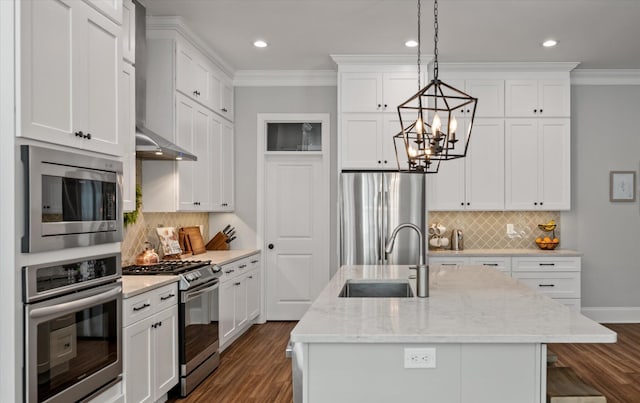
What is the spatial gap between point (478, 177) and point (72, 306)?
4484 millimetres

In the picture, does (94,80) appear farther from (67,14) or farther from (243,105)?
(243,105)

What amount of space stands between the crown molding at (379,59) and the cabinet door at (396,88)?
0.43ft

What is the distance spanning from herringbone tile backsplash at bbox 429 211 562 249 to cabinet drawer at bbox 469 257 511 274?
56cm

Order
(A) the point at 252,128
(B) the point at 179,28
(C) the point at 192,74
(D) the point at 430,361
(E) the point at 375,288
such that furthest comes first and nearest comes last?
(A) the point at 252,128 < (C) the point at 192,74 < (B) the point at 179,28 < (E) the point at 375,288 < (D) the point at 430,361

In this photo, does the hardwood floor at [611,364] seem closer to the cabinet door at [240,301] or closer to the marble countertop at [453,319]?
the marble countertop at [453,319]

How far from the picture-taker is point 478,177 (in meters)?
5.71

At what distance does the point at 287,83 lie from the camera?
6.08 metres

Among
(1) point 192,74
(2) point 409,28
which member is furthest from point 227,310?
(2) point 409,28

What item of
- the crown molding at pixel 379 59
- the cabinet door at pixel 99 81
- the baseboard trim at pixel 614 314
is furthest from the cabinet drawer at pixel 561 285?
the cabinet door at pixel 99 81

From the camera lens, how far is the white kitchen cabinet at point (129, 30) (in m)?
3.56

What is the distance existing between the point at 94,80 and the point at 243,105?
11.9ft

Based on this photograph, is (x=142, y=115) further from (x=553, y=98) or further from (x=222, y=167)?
(x=553, y=98)

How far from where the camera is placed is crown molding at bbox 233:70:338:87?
19.7 ft

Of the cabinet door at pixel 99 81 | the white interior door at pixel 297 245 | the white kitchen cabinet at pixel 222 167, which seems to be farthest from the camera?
the white interior door at pixel 297 245
